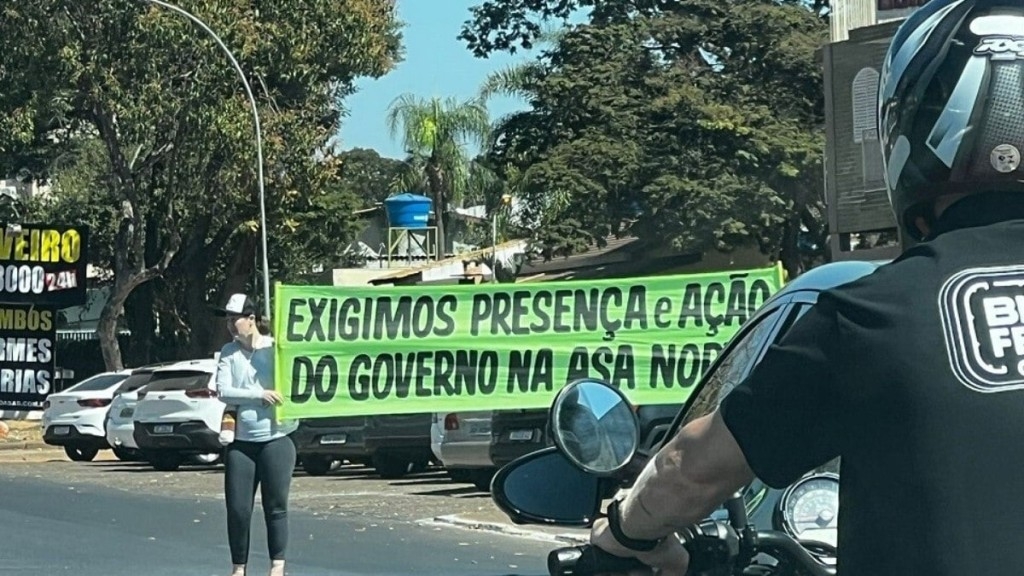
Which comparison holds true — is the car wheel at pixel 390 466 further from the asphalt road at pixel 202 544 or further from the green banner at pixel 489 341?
the green banner at pixel 489 341

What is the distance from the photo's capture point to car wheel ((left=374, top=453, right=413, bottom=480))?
21.6m

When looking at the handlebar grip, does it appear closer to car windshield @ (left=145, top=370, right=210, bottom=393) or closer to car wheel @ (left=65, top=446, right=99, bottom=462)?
car windshield @ (left=145, top=370, right=210, bottom=393)

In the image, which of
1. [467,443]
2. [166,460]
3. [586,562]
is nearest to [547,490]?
[586,562]

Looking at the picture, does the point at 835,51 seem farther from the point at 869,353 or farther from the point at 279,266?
the point at 279,266

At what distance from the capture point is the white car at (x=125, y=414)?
82.0ft

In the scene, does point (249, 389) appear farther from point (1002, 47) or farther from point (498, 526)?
point (1002, 47)

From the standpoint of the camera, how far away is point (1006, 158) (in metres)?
2.10

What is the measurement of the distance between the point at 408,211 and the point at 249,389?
3557 cm

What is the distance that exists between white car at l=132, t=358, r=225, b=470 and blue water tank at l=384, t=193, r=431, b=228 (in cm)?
2062

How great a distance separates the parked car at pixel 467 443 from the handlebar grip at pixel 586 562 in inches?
594

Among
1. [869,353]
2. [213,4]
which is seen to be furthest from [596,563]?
[213,4]

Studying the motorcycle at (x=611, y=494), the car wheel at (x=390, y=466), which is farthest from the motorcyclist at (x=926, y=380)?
the car wheel at (x=390, y=466)

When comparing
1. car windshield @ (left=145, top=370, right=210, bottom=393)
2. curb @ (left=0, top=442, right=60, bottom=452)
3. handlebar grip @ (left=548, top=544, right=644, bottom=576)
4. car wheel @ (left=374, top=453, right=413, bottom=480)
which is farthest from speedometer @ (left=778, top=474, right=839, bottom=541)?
curb @ (left=0, top=442, right=60, bottom=452)

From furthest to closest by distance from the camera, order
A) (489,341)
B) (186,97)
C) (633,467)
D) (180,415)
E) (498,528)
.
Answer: (186,97) < (180,415) < (489,341) < (498,528) < (633,467)
